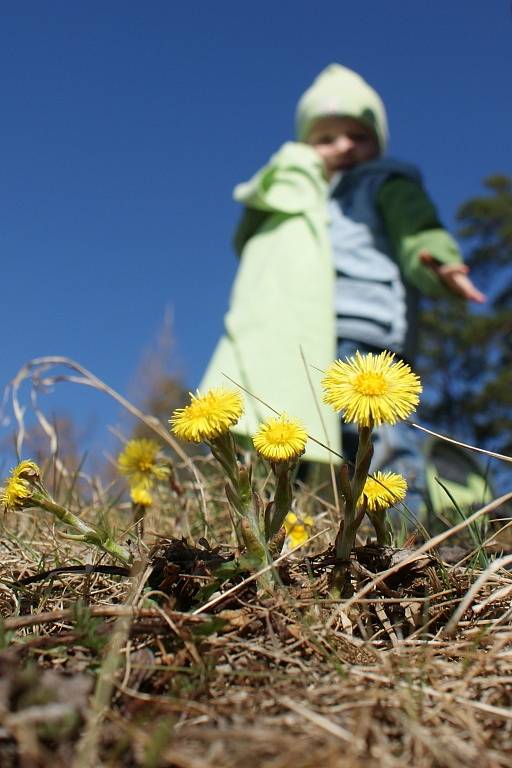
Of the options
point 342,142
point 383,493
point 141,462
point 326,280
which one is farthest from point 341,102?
point 383,493

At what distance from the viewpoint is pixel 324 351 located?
3.35 metres

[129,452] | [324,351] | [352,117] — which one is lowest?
[129,452]

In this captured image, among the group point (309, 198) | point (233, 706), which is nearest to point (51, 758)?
point (233, 706)

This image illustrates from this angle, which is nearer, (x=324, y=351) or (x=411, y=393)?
(x=411, y=393)

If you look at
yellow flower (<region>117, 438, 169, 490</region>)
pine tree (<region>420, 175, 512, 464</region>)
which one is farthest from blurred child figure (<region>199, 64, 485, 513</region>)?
pine tree (<region>420, 175, 512, 464</region>)

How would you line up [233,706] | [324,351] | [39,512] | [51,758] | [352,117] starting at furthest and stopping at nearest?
1. [352,117]
2. [324,351]
3. [39,512]
4. [233,706]
5. [51,758]

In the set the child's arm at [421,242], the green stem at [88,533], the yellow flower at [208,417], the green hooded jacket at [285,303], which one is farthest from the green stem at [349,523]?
the child's arm at [421,242]

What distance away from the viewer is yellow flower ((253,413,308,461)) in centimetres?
86

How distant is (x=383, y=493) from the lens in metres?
0.94

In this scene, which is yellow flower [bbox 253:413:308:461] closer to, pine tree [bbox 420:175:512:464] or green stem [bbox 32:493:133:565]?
green stem [bbox 32:493:133:565]

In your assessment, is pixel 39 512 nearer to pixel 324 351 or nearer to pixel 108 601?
pixel 108 601

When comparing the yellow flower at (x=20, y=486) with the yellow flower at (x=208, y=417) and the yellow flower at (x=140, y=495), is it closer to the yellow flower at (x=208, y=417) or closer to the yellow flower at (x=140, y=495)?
the yellow flower at (x=208, y=417)

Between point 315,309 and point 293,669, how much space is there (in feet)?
9.01

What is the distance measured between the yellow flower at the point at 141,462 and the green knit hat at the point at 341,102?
3.25 meters
